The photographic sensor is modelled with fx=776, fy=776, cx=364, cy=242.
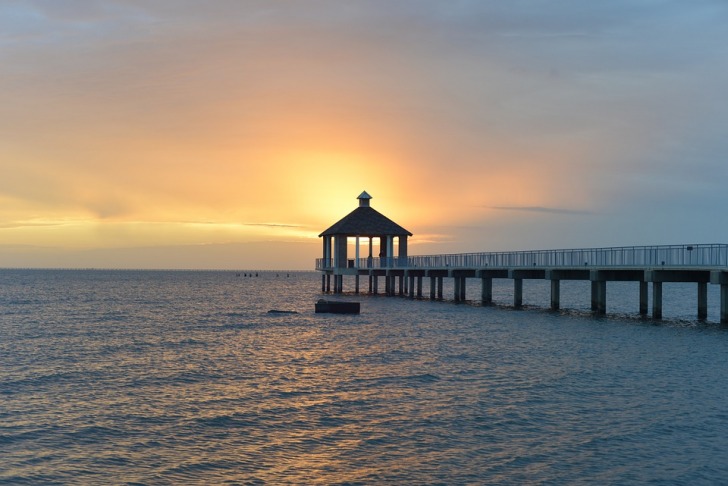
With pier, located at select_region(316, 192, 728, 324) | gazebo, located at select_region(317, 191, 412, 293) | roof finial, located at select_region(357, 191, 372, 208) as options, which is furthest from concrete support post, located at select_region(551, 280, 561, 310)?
roof finial, located at select_region(357, 191, 372, 208)

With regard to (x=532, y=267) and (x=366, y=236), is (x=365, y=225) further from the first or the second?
(x=532, y=267)

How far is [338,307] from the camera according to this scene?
60.6m

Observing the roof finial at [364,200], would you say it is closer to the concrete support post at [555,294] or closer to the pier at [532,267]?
the pier at [532,267]

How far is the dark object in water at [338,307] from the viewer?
197 feet

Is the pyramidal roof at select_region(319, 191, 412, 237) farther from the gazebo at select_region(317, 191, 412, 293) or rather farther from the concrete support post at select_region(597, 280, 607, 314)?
the concrete support post at select_region(597, 280, 607, 314)

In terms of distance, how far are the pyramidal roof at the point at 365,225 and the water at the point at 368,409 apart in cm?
4422

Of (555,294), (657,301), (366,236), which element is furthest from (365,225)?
(657,301)

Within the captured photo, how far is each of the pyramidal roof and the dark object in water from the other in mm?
24700

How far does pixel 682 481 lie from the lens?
14.5 metres

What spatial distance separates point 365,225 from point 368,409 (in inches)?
2596

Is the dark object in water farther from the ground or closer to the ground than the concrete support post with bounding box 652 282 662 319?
closer to the ground

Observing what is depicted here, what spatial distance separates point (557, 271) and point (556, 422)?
127 ft

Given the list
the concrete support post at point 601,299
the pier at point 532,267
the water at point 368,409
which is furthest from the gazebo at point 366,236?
the water at point 368,409

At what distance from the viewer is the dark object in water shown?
197ft
